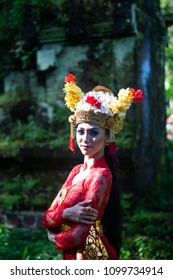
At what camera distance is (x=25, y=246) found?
521 cm

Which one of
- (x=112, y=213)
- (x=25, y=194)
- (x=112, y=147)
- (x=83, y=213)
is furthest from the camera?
(x=25, y=194)

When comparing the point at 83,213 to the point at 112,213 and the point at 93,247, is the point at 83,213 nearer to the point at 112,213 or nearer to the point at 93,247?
the point at 93,247

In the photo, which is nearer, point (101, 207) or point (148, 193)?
point (101, 207)

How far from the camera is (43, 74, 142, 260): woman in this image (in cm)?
296

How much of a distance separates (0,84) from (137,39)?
6.93 feet

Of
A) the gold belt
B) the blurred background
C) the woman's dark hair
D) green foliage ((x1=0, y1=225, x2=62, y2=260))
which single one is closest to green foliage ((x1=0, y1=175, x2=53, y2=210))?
the blurred background

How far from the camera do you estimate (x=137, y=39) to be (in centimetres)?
592

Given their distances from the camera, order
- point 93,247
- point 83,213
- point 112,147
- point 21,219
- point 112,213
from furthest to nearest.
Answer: point 21,219, point 112,213, point 112,147, point 93,247, point 83,213

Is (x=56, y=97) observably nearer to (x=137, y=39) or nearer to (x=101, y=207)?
(x=137, y=39)

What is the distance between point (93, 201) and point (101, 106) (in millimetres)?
634

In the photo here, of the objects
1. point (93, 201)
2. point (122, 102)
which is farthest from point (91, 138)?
point (93, 201)

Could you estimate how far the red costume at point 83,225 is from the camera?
296 cm

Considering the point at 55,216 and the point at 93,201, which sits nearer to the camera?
the point at 93,201
